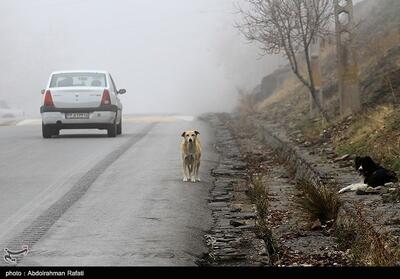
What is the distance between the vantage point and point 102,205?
11031mm

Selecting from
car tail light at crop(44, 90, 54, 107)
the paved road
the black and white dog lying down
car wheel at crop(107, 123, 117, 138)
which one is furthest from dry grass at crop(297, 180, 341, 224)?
car tail light at crop(44, 90, 54, 107)

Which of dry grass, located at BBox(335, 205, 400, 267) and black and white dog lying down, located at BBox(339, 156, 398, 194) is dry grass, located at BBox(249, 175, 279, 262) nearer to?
dry grass, located at BBox(335, 205, 400, 267)

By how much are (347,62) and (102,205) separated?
32.4ft

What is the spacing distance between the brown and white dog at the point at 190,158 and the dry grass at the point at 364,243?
4533mm

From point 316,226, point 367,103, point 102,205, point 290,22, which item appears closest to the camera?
point 316,226

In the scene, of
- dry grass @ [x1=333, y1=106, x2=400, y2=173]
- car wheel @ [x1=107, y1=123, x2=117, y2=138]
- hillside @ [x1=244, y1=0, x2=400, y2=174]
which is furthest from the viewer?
car wheel @ [x1=107, y1=123, x2=117, y2=138]

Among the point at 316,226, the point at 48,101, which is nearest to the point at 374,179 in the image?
the point at 316,226

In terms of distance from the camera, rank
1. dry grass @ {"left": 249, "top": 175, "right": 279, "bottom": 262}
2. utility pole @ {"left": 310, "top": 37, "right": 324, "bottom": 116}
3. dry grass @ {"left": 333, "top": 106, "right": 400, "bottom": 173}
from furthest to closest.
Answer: utility pole @ {"left": 310, "top": 37, "right": 324, "bottom": 116}
dry grass @ {"left": 333, "top": 106, "right": 400, "bottom": 173}
dry grass @ {"left": 249, "top": 175, "right": 279, "bottom": 262}

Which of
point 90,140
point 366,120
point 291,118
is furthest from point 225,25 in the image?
point 366,120

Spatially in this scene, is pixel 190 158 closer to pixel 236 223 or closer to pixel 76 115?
pixel 236 223

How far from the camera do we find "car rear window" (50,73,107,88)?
22.9 meters

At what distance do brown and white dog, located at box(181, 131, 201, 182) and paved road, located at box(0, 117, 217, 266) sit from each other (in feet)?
0.90
